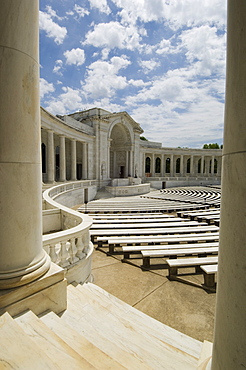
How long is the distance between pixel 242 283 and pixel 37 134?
4.71 m

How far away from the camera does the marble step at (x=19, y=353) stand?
9.24 feet

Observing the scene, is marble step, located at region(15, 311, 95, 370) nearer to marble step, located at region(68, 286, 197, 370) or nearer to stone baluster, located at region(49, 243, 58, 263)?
marble step, located at region(68, 286, 197, 370)

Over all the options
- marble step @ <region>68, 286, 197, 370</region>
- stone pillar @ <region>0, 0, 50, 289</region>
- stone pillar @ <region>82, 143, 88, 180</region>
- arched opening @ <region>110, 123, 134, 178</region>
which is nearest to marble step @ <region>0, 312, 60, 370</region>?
stone pillar @ <region>0, 0, 50, 289</region>

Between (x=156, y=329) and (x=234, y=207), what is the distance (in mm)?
4683

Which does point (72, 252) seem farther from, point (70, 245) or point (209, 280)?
point (209, 280)

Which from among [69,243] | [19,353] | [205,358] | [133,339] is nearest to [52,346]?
[19,353]

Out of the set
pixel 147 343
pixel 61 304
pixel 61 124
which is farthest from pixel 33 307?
pixel 61 124

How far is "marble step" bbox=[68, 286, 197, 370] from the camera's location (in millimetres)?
3994

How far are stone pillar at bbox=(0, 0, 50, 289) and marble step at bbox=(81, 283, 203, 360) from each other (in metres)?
2.78

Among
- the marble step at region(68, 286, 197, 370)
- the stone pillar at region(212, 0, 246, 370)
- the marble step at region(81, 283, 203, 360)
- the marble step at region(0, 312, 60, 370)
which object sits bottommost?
the marble step at region(81, 283, 203, 360)

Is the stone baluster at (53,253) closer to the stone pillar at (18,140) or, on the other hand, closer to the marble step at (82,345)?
the stone pillar at (18,140)

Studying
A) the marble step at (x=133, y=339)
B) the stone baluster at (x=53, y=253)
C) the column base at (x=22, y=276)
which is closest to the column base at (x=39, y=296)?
the column base at (x=22, y=276)

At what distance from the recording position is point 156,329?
214 inches

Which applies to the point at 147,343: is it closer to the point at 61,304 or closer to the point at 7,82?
the point at 61,304
